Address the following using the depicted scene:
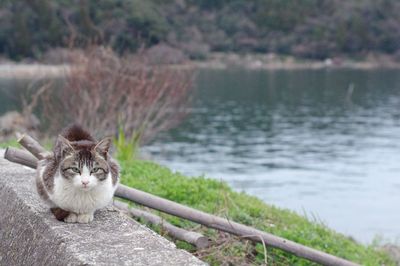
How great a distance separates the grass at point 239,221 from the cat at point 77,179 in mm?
1911

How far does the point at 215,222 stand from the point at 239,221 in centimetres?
158

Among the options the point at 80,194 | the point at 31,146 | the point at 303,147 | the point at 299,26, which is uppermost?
the point at 80,194

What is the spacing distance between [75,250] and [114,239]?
10.5 inches

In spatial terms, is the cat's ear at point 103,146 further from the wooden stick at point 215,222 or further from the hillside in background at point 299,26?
the hillside in background at point 299,26

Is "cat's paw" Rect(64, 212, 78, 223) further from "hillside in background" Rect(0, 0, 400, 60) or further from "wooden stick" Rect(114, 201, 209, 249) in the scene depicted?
"hillside in background" Rect(0, 0, 400, 60)

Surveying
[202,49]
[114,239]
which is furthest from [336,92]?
[114,239]

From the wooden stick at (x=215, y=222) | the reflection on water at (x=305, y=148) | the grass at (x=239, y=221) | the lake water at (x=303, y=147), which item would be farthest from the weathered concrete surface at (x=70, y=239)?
the reflection on water at (x=305, y=148)

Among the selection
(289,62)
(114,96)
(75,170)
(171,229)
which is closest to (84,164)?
(75,170)

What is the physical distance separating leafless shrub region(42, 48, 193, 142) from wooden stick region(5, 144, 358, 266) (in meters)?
9.45

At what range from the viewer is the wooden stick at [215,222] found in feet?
17.9

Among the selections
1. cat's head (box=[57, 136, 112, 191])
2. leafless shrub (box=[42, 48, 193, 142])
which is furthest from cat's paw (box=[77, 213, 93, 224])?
leafless shrub (box=[42, 48, 193, 142])

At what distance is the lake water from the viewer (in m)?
20.2

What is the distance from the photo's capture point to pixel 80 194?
153 inches

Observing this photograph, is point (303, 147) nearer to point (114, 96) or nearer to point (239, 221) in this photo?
point (114, 96)
